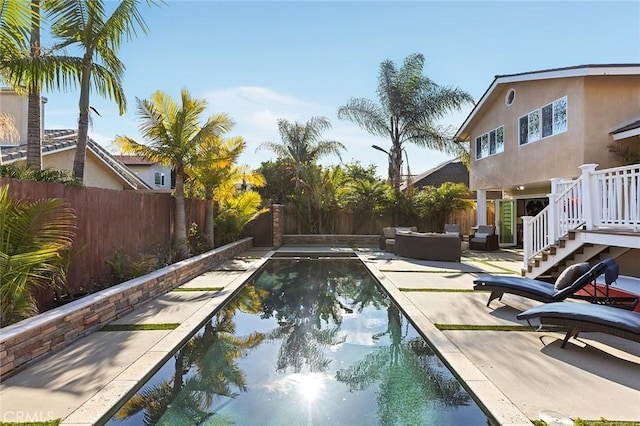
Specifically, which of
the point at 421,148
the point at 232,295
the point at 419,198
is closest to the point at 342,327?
the point at 232,295

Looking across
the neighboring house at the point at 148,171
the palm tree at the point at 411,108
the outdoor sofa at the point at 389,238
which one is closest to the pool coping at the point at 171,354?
the outdoor sofa at the point at 389,238

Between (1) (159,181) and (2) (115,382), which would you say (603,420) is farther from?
(1) (159,181)

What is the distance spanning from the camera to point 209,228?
13.9 meters

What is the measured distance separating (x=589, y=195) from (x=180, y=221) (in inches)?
400

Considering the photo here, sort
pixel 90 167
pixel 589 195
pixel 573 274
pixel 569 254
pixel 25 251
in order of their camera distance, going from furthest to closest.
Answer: pixel 90 167 < pixel 569 254 < pixel 589 195 < pixel 573 274 < pixel 25 251

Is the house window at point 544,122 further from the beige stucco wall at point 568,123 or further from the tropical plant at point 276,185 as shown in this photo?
the tropical plant at point 276,185

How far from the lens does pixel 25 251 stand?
5031 millimetres

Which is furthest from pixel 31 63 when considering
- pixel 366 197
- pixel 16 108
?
pixel 366 197

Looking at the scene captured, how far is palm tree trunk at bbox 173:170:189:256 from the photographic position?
36.4 ft

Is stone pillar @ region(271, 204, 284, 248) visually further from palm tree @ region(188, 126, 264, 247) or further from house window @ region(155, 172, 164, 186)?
house window @ region(155, 172, 164, 186)

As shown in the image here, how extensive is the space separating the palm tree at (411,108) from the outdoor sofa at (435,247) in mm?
7336

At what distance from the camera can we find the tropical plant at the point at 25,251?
4.62 meters

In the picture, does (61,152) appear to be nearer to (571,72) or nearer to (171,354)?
(171,354)

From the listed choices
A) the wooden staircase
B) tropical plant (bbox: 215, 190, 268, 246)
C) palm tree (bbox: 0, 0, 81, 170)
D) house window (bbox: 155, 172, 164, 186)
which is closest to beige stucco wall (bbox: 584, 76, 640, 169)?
the wooden staircase
